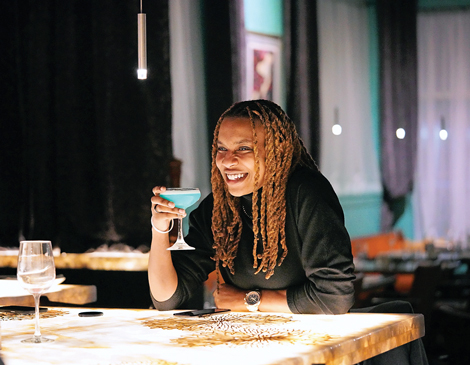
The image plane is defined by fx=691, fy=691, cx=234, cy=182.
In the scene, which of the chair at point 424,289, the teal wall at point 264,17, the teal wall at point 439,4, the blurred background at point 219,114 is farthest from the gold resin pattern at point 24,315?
the teal wall at point 439,4

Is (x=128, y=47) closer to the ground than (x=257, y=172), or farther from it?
farther from it

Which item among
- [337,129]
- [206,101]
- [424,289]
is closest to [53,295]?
[206,101]

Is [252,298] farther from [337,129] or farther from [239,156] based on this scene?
[337,129]

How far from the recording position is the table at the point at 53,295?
269cm

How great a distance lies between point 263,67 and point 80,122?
2891mm

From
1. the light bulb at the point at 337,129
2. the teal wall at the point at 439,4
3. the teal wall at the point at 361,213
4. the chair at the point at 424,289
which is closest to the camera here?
the chair at the point at 424,289

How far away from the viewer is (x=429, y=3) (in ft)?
30.3

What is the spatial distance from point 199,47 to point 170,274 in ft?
11.3

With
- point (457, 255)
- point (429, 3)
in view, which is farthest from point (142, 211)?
point (429, 3)

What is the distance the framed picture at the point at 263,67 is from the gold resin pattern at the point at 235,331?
4.46 m

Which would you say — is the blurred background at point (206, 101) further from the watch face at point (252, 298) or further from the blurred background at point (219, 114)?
the watch face at point (252, 298)

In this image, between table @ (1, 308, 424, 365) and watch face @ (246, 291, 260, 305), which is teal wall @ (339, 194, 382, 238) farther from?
table @ (1, 308, 424, 365)

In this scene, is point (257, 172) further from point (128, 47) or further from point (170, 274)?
point (128, 47)

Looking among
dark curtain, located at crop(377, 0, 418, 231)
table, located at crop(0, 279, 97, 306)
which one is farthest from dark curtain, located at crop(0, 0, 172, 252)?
dark curtain, located at crop(377, 0, 418, 231)
